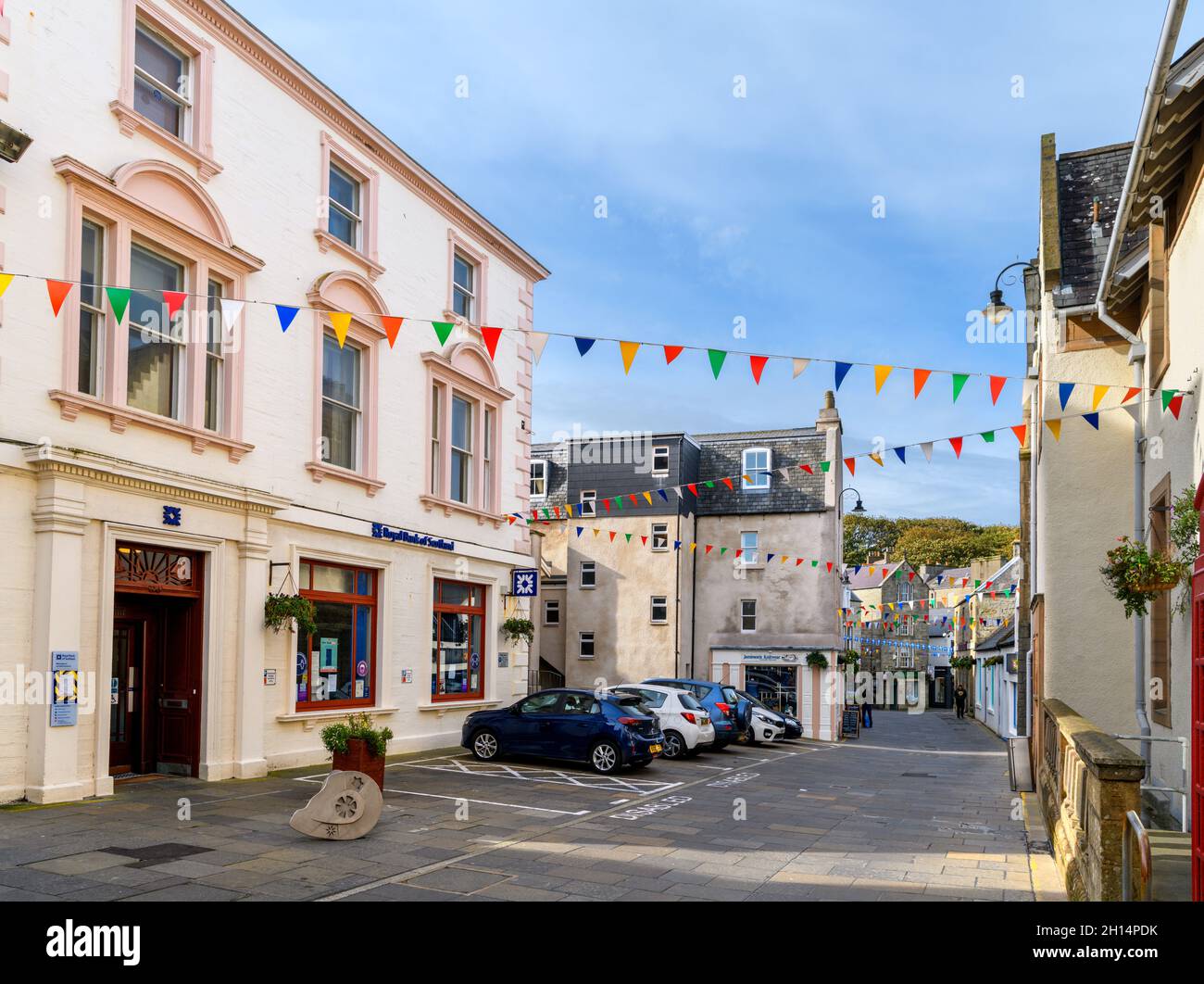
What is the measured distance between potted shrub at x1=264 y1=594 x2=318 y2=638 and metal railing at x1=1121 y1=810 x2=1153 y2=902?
11.7 m

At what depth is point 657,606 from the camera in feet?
122

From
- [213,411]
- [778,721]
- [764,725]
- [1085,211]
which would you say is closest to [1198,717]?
[213,411]

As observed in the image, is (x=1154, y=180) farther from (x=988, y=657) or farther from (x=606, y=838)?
(x=988, y=657)

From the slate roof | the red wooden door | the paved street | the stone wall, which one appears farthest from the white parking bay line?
the slate roof

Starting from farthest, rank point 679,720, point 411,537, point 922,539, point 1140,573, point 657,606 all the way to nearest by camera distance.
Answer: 1. point 922,539
2. point 657,606
3. point 679,720
4. point 411,537
5. point 1140,573

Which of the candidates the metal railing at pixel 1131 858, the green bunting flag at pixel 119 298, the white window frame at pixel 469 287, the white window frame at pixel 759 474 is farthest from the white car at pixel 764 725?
the metal railing at pixel 1131 858

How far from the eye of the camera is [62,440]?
12.0 meters

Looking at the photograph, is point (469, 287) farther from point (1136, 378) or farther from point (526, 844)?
point (526, 844)

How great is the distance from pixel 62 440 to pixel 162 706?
4090 millimetres

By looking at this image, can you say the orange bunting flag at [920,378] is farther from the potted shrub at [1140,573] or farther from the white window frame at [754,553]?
the white window frame at [754,553]

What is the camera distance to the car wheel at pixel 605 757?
17094 mm

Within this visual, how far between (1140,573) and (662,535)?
2796cm
